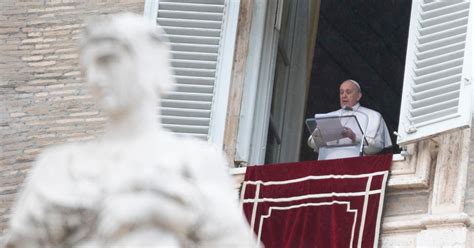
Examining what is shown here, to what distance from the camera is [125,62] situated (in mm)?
8266

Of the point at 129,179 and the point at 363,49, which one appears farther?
the point at 363,49

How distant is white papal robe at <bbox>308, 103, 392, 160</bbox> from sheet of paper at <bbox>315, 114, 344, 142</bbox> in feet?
0.23

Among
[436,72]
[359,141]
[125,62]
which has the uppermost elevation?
[436,72]

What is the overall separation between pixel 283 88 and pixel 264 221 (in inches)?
67.1

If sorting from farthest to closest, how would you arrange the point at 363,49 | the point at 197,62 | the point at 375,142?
the point at 363,49 → the point at 197,62 → the point at 375,142

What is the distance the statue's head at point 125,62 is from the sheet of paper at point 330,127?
1014 cm

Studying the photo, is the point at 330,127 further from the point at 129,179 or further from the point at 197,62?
the point at 129,179

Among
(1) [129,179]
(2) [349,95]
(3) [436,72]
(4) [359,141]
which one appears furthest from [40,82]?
(1) [129,179]

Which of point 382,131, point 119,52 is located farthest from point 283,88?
point 119,52

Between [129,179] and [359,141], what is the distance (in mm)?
10528

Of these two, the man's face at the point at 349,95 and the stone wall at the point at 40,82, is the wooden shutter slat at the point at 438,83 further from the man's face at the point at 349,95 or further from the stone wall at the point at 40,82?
the stone wall at the point at 40,82

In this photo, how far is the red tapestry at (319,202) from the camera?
59.6ft

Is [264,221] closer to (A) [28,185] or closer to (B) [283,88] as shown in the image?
(B) [283,88]

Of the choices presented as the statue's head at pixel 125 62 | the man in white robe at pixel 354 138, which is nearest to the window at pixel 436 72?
the man in white robe at pixel 354 138
